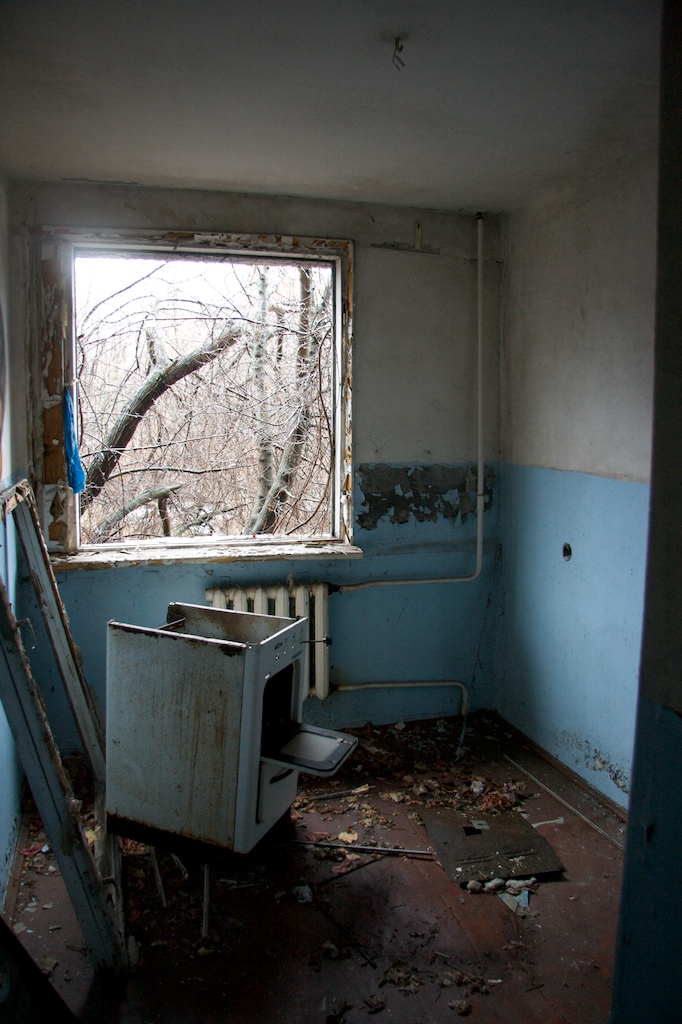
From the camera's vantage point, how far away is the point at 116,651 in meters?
2.13

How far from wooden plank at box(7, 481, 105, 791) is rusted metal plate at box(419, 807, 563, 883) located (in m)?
1.27

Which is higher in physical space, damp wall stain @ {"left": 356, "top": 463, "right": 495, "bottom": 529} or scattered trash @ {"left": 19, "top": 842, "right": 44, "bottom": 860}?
damp wall stain @ {"left": 356, "top": 463, "right": 495, "bottom": 529}

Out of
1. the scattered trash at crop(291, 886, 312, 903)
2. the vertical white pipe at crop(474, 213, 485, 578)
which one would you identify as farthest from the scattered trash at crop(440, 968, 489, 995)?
the vertical white pipe at crop(474, 213, 485, 578)

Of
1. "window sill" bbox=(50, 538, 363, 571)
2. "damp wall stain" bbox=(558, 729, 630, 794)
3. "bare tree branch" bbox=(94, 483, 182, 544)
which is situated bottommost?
"damp wall stain" bbox=(558, 729, 630, 794)

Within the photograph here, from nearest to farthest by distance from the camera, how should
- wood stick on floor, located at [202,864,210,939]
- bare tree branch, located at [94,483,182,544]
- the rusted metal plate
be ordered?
wood stick on floor, located at [202,864,210,939]
the rusted metal plate
bare tree branch, located at [94,483,182,544]

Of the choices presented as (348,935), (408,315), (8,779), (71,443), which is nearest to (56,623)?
(8,779)

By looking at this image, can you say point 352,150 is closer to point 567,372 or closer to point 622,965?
point 567,372

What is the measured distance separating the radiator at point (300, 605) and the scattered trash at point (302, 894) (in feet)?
3.16

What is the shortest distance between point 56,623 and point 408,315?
2071 mm

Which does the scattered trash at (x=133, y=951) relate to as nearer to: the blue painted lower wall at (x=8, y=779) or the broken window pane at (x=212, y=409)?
the blue painted lower wall at (x=8, y=779)

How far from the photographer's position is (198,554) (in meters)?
2.99

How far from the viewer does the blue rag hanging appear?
285 centimetres

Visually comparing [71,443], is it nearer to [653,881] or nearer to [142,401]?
[142,401]

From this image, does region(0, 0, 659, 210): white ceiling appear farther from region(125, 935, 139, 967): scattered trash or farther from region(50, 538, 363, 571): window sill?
region(125, 935, 139, 967): scattered trash
